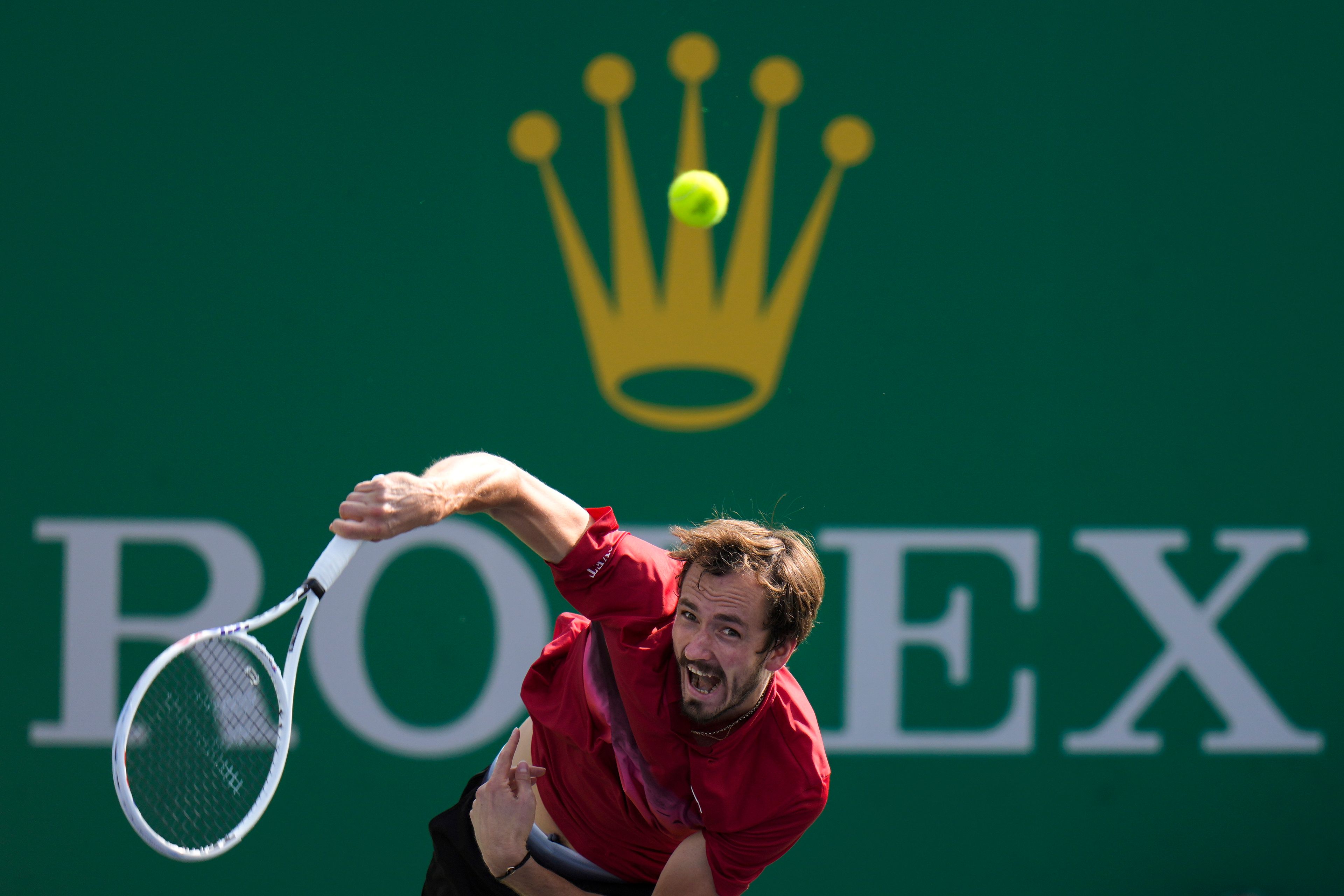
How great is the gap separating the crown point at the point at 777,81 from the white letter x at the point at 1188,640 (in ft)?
4.16

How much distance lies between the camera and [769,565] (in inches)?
74.0

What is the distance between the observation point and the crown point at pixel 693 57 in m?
2.85

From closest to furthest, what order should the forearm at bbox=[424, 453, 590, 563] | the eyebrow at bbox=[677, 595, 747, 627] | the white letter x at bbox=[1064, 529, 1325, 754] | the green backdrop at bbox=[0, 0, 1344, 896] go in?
the forearm at bbox=[424, 453, 590, 563] → the eyebrow at bbox=[677, 595, 747, 627] → the green backdrop at bbox=[0, 0, 1344, 896] → the white letter x at bbox=[1064, 529, 1325, 754]

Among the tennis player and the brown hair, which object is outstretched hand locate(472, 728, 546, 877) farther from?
the brown hair

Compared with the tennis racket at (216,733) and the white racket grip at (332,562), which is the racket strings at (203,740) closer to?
the tennis racket at (216,733)

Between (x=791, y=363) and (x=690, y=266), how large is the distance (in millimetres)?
332

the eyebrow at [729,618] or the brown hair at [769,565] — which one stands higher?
the brown hair at [769,565]

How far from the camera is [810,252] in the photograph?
9.59ft

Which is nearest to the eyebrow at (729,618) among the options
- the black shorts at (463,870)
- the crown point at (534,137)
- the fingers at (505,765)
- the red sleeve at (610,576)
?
the red sleeve at (610,576)

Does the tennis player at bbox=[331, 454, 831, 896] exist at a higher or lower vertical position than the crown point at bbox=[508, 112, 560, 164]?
lower

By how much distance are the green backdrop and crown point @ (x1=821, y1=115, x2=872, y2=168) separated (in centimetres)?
4

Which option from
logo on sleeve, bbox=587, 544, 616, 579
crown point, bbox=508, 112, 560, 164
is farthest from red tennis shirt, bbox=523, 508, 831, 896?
crown point, bbox=508, 112, 560, 164

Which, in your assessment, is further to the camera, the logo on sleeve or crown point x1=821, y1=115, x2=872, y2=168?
crown point x1=821, y1=115, x2=872, y2=168

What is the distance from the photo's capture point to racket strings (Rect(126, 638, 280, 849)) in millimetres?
1864
